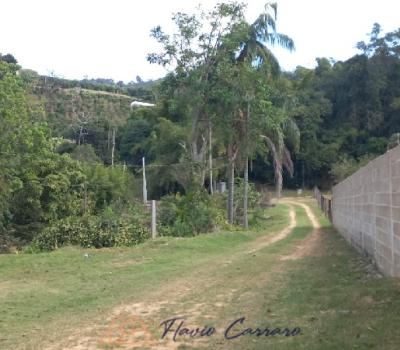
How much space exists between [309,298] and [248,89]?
17.7 meters

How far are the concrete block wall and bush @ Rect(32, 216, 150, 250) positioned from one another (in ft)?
22.9

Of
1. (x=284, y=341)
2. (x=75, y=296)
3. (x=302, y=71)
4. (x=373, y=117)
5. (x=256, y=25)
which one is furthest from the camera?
(x=302, y=71)

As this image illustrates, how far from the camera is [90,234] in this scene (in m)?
17.5

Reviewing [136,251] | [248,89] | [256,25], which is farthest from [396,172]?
[256,25]

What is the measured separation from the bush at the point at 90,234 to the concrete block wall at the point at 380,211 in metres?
6.97

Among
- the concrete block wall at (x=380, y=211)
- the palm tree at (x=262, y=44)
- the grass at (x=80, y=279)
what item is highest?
the palm tree at (x=262, y=44)

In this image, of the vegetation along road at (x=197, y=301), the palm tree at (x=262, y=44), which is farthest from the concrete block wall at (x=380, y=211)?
the palm tree at (x=262, y=44)

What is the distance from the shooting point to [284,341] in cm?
586

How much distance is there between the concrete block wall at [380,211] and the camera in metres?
8.53

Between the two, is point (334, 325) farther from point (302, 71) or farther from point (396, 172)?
point (302, 71)
